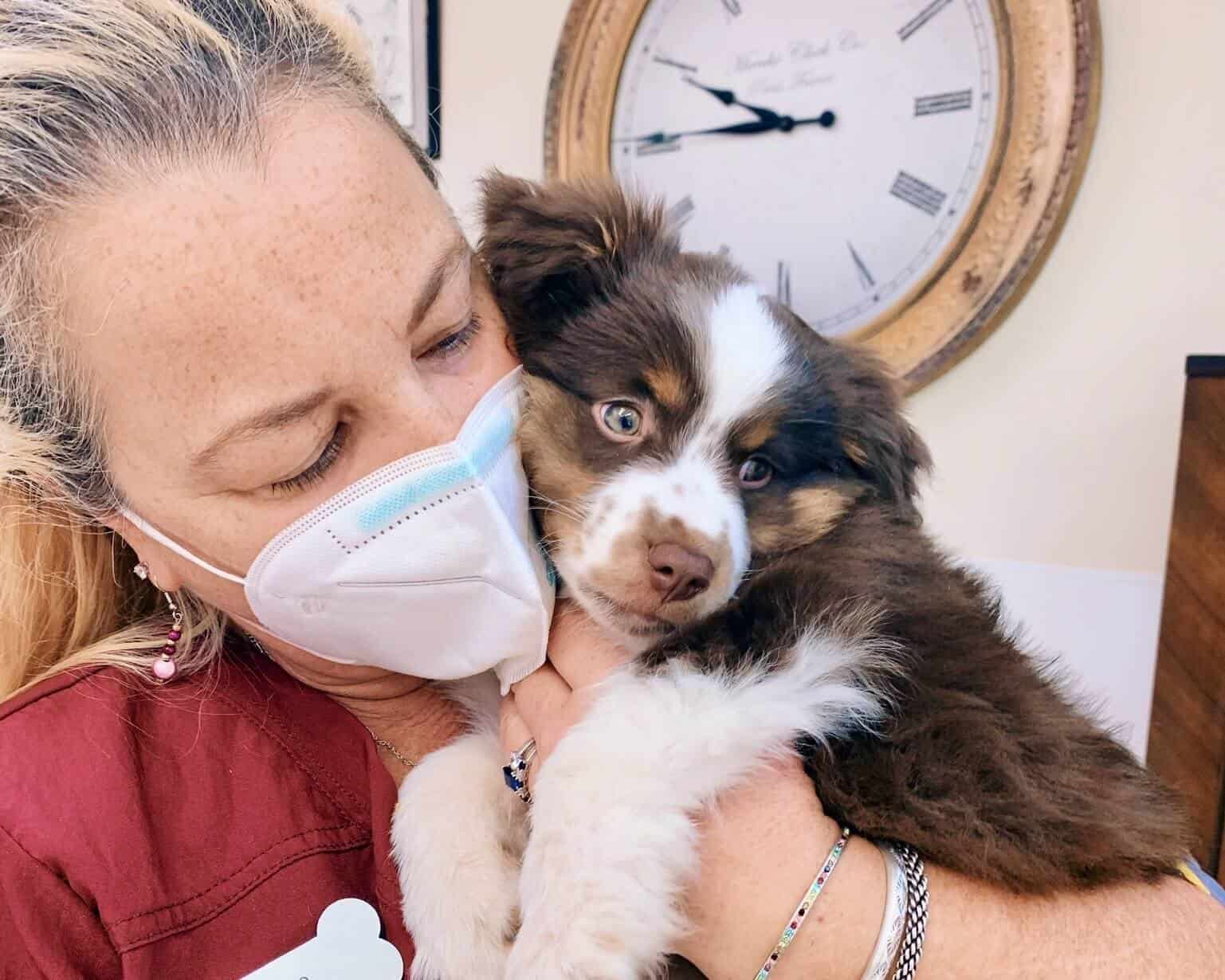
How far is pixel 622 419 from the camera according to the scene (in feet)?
4.70

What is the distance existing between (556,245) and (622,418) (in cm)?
31

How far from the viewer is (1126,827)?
3.58ft

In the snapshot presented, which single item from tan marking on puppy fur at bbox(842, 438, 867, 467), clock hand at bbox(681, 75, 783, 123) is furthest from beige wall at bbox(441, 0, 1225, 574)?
tan marking on puppy fur at bbox(842, 438, 867, 467)

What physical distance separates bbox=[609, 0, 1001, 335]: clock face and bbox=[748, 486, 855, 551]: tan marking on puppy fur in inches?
39.1

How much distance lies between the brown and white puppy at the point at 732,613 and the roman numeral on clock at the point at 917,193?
35.9 inches

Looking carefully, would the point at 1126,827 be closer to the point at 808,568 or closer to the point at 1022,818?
the point at 1022,818

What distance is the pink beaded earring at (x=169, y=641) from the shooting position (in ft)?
4.17

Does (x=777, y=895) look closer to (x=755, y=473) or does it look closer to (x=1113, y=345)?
(x=755, y=473)

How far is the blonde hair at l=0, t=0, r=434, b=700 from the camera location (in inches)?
39.7

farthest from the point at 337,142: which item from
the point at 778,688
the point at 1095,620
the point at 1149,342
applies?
the point at 1095,620

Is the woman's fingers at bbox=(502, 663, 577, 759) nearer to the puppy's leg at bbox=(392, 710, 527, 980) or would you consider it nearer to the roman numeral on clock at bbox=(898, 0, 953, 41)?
the puppy's leg at bbox=(392, 710, 527, 980)

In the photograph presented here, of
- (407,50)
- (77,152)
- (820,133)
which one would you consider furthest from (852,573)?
(407,50)

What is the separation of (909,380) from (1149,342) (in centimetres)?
55

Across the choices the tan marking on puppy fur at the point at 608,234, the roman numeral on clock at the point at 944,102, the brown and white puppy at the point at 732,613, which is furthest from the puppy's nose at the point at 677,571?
the roman numeral on clock at the point at 944,102
